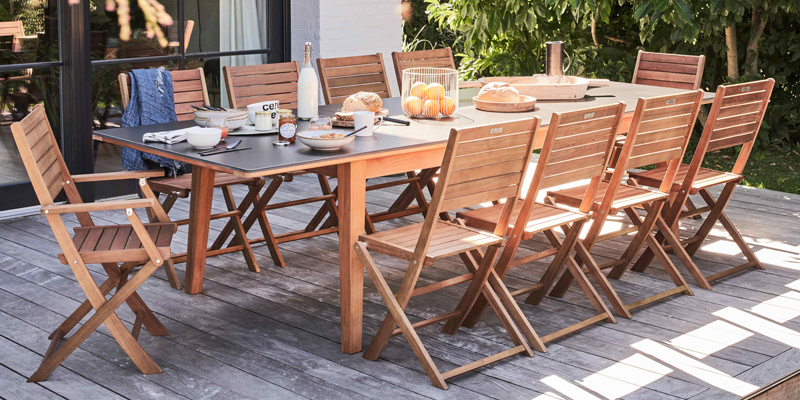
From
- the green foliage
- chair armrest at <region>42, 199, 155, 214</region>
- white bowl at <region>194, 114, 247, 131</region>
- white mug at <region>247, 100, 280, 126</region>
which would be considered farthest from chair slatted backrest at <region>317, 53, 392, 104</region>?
chair armrest at <region>42, 199, 155, 214</region>

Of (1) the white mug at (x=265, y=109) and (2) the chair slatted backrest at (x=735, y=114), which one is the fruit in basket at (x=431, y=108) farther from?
(2) the chair slatted backrest at (x=735, y=114)

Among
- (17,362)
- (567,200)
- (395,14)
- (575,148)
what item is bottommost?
(17,362)

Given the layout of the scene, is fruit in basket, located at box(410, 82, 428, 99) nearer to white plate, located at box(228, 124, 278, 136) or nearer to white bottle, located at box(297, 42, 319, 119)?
white bottle, located at box(297, 42, 319, 119)

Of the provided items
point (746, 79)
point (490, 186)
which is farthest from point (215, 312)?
point (746, 79)

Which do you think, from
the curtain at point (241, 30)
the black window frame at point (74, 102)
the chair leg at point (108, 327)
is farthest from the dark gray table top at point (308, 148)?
the curtain at point (241, 30)

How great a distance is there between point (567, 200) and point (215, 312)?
5.44 ft

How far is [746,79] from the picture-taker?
26.3 ft

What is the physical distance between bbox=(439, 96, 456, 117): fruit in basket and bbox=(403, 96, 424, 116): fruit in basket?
0.09 metres

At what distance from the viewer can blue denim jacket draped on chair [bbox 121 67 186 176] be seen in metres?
5.19

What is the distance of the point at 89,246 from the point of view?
340 cm

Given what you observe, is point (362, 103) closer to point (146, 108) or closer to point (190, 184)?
point (190, 184)

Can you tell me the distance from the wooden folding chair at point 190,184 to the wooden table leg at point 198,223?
0.12 metres

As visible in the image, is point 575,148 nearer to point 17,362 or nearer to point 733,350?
point 733,350

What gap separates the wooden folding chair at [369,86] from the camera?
548 cm
